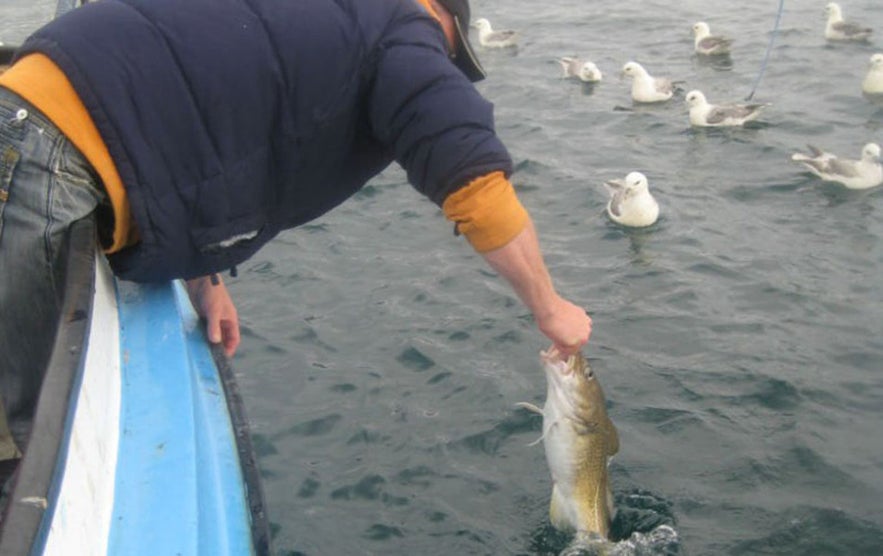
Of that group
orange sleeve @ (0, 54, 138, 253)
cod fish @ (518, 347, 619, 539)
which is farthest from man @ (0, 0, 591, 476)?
cod fish @ (518, 347, 619, 539)

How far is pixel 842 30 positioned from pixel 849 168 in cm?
532

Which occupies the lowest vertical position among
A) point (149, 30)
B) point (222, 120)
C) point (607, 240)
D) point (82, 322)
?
point (607, 240)

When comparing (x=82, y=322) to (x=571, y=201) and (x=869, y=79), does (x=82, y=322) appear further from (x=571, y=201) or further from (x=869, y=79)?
(x=869, y=79)

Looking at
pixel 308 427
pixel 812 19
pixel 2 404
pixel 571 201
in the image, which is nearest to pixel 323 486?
pixel 308 427

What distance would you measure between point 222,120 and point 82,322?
72 centimetres

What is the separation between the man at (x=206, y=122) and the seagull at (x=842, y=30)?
39.8 feet

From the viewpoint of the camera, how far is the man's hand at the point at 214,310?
12.6 feet

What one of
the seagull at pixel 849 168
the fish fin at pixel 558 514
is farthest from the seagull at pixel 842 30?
the fish fin at pixel 558 514

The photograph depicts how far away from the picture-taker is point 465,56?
3.27 m

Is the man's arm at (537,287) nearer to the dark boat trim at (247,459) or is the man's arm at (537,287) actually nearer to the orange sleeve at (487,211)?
the orange sleeve at (487,211)

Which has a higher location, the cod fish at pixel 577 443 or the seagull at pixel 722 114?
the cod fish at pixel 577 443

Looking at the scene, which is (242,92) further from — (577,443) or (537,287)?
(577,443)

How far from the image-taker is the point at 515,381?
6145 mm

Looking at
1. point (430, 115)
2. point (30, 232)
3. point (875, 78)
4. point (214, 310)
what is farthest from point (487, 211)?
point (875, 78)
